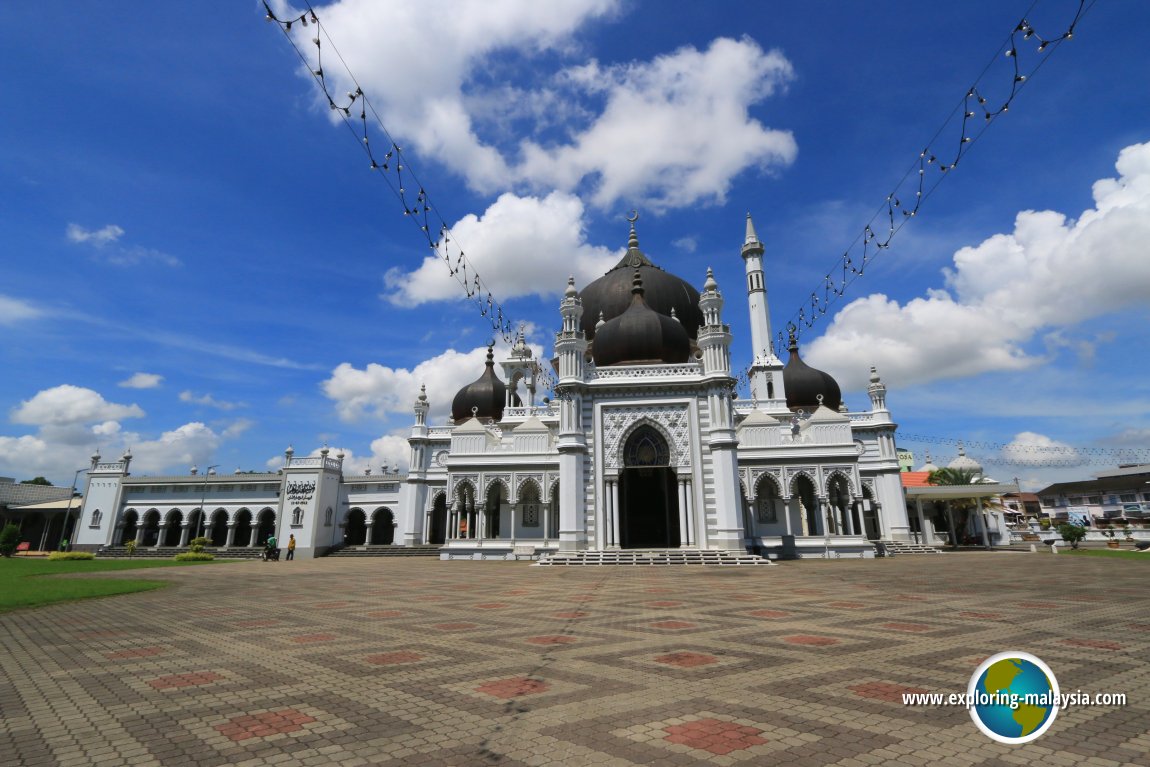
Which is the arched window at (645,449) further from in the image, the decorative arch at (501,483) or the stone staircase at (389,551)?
the stone staircase at (389,551)

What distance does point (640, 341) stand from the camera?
93.9 ft

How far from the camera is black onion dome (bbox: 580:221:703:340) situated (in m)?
35.4

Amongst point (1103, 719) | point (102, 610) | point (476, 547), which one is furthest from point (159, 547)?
point (1103, 719)

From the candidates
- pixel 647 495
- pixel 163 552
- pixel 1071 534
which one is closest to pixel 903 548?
pixel 1071 534

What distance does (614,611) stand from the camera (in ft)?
33.8

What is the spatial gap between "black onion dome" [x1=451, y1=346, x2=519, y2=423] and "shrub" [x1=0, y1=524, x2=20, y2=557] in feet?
83.0

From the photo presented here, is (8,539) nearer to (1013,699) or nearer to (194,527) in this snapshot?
(194,527)

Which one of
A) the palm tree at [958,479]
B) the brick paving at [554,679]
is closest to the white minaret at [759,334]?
the palm tree at [958,479]

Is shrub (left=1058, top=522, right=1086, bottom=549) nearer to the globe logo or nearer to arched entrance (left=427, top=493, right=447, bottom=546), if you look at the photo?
the globe logo

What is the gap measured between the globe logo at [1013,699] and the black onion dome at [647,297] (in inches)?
1197

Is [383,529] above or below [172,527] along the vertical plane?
below

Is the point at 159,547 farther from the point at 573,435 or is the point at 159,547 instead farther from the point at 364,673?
the point at 364,673

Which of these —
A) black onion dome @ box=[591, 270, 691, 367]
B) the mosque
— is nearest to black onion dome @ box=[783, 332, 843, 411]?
the mosque

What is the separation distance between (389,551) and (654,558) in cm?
1995
